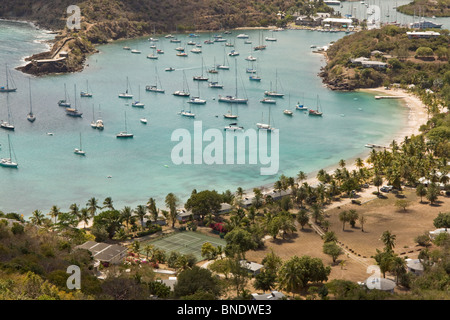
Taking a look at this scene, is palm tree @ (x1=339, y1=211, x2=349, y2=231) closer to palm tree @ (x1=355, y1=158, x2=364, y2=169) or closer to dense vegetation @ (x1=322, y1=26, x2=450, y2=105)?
palm tree @ (x1=355, y1=158, x2=364, y2=169)

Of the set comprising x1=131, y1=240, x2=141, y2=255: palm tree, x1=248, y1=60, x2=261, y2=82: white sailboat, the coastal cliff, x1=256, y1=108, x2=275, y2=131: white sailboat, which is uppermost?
the coastal cliff

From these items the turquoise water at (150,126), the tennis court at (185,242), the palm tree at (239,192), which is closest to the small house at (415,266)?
the tennis court at (185,242)

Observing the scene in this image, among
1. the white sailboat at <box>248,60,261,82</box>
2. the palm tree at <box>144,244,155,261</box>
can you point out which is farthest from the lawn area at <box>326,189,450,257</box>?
the white sailboat at <box>248,60,261,82</box>

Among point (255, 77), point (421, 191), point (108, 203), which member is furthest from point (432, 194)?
point (255, 77)

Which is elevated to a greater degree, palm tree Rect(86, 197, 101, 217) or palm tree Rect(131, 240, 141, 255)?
palm tree Rect(86, 197, 101, 217)

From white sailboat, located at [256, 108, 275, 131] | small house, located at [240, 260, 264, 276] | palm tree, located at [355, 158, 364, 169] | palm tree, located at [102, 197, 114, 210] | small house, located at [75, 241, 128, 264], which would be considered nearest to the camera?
small house, located at [240, 260, 264, 276]

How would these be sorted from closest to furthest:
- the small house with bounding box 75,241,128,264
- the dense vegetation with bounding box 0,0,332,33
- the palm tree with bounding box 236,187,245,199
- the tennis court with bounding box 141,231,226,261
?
the small house with bounding box 75,241,128,264, the tennis court with bounding box 141,231,226,261, the palm tree with bounding box 236,187,245,199, the dense vegetation with bounding box 0,0,332,33

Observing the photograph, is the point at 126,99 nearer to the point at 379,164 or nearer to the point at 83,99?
the point at 83,99
